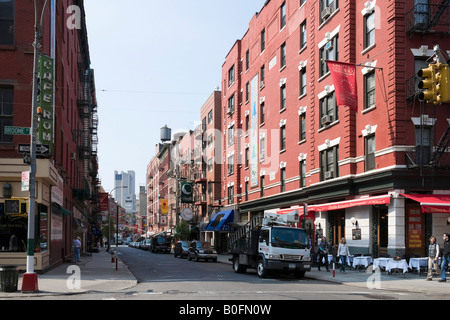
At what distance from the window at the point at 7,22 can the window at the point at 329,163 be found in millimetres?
19170

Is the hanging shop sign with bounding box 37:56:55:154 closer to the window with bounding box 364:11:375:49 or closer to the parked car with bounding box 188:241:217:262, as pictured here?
the window with bounding box 364:11:375:49

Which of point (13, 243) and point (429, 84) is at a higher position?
point (429, 84)

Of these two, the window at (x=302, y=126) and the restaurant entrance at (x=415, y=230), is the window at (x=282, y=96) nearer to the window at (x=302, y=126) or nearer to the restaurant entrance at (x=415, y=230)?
the window at (x=302, y=126)

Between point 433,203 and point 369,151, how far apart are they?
536cm

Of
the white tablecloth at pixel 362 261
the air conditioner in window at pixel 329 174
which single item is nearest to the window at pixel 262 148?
the air conditioner in window at pixel 329 174

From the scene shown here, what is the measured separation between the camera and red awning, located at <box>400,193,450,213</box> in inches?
950

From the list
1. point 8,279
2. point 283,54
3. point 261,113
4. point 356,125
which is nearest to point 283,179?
point 261,113

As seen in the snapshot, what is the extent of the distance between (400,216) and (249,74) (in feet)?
99.9

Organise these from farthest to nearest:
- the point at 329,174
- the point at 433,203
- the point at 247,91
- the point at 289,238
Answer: the point at 247,91 < the point at 329,174 < the point at 289,238 < the point at 433,203

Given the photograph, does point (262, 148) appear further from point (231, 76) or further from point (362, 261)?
point (362, 261)

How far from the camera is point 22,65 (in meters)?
24.5

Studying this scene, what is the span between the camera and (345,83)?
28156mm
